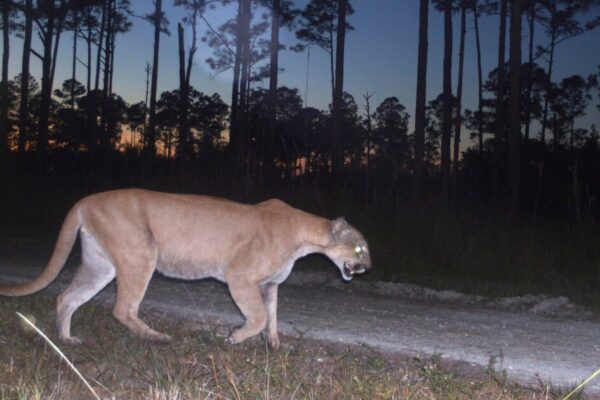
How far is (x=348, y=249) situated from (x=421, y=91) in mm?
16756

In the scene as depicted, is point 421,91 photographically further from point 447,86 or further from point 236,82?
point 236,82

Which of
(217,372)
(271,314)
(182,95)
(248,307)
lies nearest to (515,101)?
(271,314)

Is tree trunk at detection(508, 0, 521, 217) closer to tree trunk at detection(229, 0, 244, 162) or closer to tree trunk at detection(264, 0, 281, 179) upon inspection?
tree trunk at detection(264, 0, 281, 179)

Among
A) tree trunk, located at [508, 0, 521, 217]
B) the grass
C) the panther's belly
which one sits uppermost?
tree trunk, located at [508, 0, 521, 217]

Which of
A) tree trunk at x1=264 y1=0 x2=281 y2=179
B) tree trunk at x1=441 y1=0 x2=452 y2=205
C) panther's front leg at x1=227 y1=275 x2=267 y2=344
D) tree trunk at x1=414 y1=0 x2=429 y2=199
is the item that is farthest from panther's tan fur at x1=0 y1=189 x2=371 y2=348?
tree trunk at x1=441 y1=0 x2=452 y2=205

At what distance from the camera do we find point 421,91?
22.8 meters

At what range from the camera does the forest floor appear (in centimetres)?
583

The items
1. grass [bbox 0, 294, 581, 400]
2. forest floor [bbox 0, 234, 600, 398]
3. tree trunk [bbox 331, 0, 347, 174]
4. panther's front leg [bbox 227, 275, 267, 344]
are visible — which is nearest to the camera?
grass [bbox 0, 294, 581, 400]

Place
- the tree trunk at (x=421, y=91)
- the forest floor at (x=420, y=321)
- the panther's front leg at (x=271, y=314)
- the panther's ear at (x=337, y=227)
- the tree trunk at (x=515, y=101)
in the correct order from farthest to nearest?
1. the tree trunk at (x=421, y=91)
2. the tree trunk at (x=515, y=101)
3. the panther's ear at (x=337, y=227)
4. the panther's front leg at (x=271, y=314)
5. the forest floor at (x=420, y=321)

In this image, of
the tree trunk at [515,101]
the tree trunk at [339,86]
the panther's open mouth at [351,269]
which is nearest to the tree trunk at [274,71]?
the tree trunk at [339,86]

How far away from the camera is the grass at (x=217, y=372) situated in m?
4.51

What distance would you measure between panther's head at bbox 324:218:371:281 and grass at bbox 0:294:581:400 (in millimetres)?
→ 853

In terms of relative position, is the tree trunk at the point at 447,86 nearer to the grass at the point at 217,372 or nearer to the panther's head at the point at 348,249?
the panther's head at the point at 348,249

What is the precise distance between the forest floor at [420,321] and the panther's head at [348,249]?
0.64 meters
